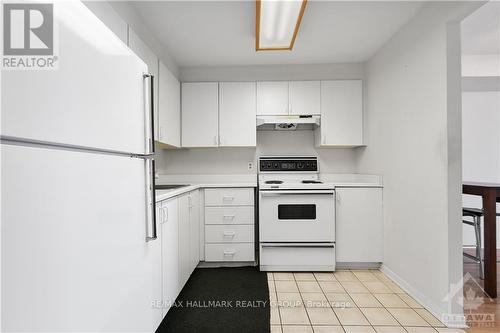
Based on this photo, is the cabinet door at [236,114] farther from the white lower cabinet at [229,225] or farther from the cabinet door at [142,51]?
the cabinet door at [142,51]

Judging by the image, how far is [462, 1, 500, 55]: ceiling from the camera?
2.19m

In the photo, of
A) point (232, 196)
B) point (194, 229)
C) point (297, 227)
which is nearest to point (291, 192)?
point (297, 227)

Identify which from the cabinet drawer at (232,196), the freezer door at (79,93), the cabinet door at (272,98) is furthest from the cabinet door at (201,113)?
the freezer door at (79,93)

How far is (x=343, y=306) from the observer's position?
2084 mm

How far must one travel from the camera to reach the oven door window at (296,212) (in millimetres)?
2820

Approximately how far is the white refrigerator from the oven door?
6.03ft

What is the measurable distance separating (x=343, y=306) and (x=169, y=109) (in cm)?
238

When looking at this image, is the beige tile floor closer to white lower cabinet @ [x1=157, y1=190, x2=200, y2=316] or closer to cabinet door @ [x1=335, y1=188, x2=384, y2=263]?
cabinet door @ [x1=335, y1=188, x2=384, y2=263]

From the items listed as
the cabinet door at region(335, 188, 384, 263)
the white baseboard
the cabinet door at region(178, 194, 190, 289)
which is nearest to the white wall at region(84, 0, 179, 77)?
the cabinet door at region(178, 194, 190, 289)

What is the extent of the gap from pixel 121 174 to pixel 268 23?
175 centimetres

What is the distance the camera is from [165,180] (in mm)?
3350

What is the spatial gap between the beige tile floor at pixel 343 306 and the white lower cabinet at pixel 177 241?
0.75 metres

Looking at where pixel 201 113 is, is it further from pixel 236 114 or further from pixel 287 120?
pixel 287 120

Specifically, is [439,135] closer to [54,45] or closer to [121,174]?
[121,174]
